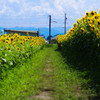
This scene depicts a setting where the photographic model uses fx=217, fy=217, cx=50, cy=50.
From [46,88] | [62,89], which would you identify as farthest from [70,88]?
[46,88]

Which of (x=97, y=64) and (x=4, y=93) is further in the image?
(x=97, y=64)

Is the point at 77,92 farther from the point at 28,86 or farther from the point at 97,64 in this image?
the point at 97,64

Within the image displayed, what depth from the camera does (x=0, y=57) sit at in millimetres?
5688

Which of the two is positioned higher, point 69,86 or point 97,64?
point 97,64

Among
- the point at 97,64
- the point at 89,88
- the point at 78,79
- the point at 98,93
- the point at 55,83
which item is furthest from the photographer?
the point at 97,64

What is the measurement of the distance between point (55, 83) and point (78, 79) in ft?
2.76

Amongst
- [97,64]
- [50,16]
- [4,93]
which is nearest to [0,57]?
[4,93]

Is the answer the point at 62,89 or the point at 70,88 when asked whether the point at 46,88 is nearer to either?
the point at 62,89

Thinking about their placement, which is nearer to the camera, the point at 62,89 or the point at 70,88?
the point at 62,89

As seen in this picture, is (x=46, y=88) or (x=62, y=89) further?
(x=46, y=88)

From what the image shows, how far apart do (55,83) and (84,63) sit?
3.35m

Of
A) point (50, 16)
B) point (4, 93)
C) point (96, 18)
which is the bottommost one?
point (4, 93)

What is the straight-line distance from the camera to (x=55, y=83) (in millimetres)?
6379

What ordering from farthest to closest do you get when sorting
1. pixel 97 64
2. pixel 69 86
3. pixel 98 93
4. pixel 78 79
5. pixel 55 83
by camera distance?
pixel 97 64 < pixel 78 79 < pixel 55 83 < pixel 69 86 < pixel 98 93
